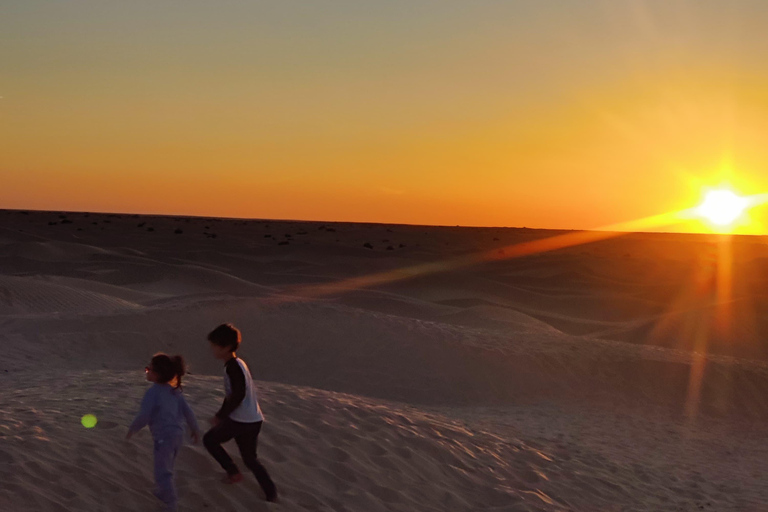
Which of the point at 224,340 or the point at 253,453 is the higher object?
the point at 224,340

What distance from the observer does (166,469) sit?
19.2 ft

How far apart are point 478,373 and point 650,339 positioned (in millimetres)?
11312

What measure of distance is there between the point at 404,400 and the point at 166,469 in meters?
8.93

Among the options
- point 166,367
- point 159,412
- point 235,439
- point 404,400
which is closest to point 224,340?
point 166,367

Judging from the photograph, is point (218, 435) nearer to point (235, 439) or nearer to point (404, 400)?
point (235, 439)

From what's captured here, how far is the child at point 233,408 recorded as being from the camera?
6023mm

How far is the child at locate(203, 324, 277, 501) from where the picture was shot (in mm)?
6023

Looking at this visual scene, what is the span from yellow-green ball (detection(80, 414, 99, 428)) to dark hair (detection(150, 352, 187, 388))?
2.23m

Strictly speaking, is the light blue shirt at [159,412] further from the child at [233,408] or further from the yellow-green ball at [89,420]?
the yellow-green ball at [89,420]

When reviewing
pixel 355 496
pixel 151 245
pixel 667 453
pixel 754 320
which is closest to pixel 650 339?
pixel 754 320

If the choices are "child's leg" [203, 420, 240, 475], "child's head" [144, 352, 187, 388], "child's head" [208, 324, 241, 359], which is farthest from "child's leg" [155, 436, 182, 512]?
"child's head" [208, 324, 241, 359]

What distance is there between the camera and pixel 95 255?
44.5 metres

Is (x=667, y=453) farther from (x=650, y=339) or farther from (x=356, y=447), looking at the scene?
(x=650, y=339)

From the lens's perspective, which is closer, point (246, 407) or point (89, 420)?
point (246, 407)
